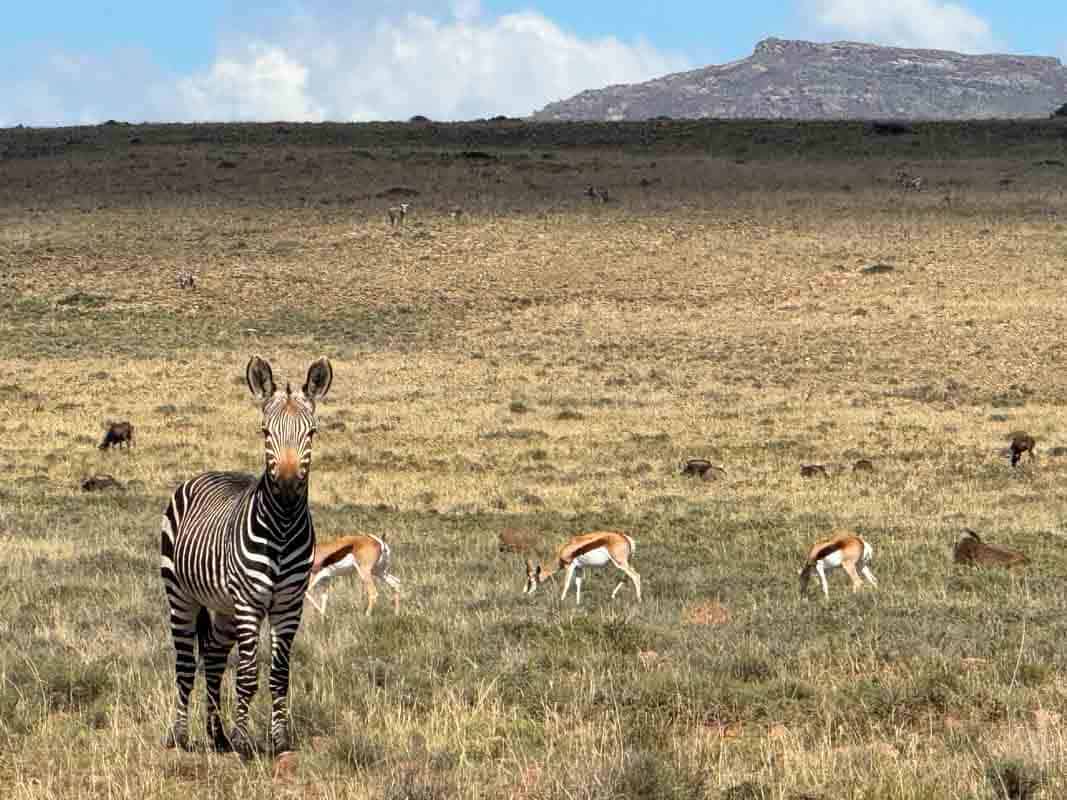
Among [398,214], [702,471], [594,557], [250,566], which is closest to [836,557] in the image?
[594,557]

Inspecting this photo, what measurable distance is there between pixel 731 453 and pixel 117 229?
138 ft

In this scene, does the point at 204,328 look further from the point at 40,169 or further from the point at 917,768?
the point at 917,768

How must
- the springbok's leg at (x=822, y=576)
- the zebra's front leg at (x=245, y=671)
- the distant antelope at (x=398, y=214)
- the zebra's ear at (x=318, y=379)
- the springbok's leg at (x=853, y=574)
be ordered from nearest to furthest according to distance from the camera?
the zebra's front leg at (x=245, y=671) < the zebra's ear at (x=318, y=379) < the springbok's leg at (x=822, y=576) < the springbok's leg at (x=853, y=574) < the distant antelope at (x=398, y=214)

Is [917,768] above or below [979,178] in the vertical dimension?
below

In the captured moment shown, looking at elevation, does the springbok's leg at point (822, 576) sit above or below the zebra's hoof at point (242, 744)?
below

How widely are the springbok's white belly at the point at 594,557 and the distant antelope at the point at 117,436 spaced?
53.5ft

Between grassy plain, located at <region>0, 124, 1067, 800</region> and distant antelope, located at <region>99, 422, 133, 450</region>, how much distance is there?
15.9 inches

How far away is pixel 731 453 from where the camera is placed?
27.9 metres

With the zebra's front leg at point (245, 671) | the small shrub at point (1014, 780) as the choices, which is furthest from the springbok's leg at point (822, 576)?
the zebra's front leg at point (245, 671)

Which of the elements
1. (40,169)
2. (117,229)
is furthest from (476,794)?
(40,169)

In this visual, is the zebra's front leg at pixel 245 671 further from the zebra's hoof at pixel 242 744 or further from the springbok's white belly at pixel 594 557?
the springbok's white belly at pixel 594 557

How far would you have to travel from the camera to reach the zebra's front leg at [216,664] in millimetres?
7863

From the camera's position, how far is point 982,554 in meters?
16.1

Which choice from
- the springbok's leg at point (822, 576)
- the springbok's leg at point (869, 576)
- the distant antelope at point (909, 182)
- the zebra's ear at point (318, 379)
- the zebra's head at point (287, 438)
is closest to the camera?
the zebra's head at point (287, 438)
